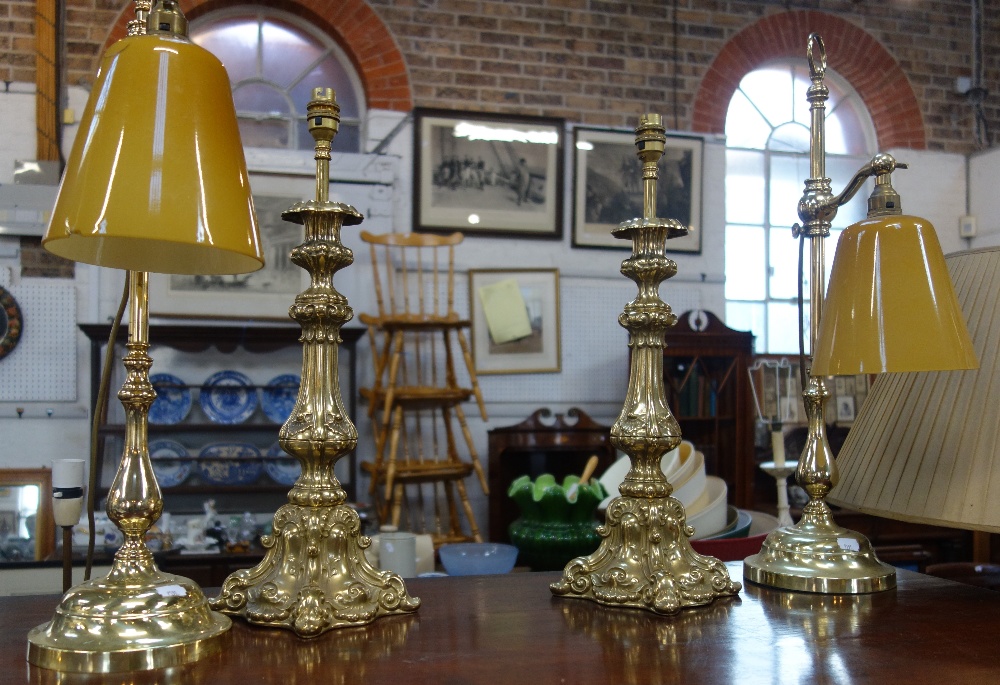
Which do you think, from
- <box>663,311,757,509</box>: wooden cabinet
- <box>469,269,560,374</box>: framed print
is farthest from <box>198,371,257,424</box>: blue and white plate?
<box>663,311,757,509</box>: wooden cabinet

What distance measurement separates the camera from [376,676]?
64 cm

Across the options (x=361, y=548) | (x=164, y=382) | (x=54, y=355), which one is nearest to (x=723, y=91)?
(x=164, y=382)

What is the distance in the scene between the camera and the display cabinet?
359 centimetres

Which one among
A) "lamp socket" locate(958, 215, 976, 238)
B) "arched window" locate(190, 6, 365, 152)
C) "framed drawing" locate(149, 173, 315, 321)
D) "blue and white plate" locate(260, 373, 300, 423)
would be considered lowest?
"blue and white plate" locate(260, 373, 300, 423)

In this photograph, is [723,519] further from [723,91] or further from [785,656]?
[723,91]

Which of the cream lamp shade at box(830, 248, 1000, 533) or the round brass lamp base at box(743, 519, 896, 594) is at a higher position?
the cream lamp shade at box(830, 248, 1000, 533)

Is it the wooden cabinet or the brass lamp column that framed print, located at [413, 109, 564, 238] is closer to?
the wooden cabinet

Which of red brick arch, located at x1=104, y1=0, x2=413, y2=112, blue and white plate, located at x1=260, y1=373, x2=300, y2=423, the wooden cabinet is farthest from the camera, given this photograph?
red brick arch, located at x1=104, y1=0, x2=413, y2=112

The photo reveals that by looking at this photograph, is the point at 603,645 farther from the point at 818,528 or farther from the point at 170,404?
the point at 170,404

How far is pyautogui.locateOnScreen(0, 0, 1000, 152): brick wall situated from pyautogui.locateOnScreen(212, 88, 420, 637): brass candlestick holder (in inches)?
136

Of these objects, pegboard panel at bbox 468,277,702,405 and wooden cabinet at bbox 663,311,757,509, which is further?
pegboard panel at bbox 468,277,702,405

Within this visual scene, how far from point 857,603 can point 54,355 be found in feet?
12.3

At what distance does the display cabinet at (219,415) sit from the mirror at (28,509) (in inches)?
10.7

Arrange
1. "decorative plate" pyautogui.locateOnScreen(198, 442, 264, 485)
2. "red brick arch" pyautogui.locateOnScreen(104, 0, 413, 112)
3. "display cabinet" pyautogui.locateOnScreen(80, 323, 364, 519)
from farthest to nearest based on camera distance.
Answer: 1. "red brick arch" pyautogui.locateOnScreen(104, 0, 413, 112)
2. "decorative plate" pyautogui.locateOnScreen(198, 442, 264, 485)
3. "display cabinet" pyautogui.locateOnScreen(80, 323, 364, 519)
